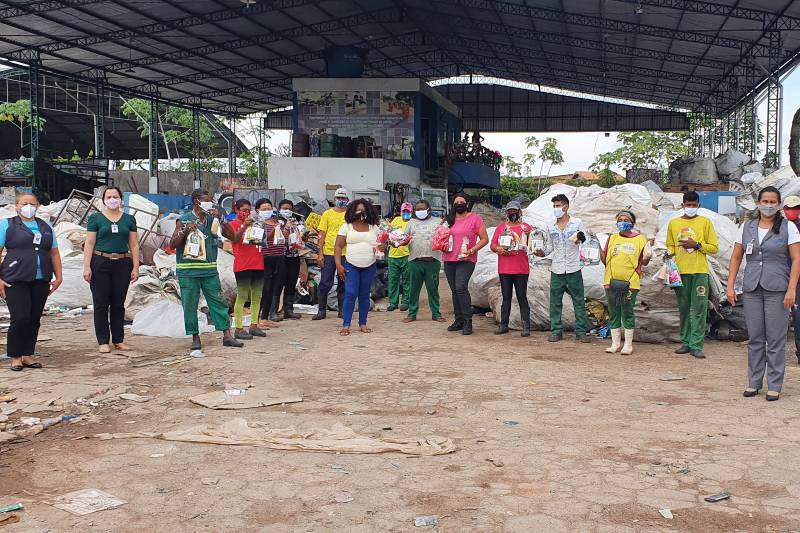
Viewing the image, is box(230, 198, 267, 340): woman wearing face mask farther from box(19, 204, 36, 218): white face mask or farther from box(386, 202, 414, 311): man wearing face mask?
box(386, 202, 414, 311): man wearing face mask

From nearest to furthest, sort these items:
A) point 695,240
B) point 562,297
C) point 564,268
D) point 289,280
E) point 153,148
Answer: point 695,240 → point 564,268 → point 562,297 → point 289,280 → point 153,148

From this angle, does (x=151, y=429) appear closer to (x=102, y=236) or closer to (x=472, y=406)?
(x=472, y=406)

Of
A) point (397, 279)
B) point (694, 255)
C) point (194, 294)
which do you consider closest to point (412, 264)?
point (397, 279)

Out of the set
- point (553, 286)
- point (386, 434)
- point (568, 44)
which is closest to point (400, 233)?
point (553, 286)

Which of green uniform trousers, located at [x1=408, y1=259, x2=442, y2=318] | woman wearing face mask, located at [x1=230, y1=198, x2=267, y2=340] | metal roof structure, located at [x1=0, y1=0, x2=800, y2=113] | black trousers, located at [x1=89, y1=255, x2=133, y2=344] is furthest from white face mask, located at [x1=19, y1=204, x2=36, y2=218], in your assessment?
metal roof structure, located at [x1=0, y1=0, x2=800, y2=113]

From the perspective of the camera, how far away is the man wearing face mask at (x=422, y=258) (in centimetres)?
970

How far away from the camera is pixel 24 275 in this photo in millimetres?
6664

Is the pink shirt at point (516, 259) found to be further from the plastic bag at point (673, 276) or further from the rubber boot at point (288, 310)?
the rubber boot at point (288, 310)

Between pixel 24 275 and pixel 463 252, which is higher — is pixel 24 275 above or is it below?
below

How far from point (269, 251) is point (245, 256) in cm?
94

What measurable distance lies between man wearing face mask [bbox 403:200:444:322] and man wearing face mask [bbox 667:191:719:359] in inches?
119

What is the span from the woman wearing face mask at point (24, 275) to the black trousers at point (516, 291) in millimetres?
4590

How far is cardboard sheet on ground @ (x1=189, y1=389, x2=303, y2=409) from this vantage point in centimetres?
546

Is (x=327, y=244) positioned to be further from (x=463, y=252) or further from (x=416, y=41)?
(x=416, y=41)
